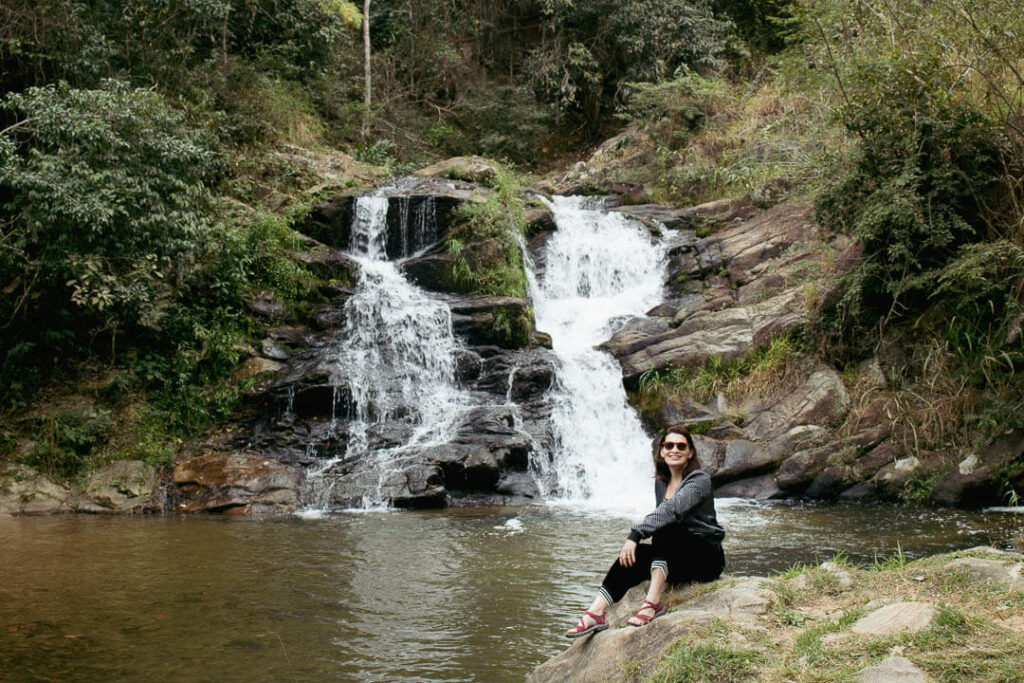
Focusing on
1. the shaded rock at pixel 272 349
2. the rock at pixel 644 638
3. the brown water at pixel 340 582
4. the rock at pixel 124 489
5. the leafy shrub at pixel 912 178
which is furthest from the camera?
the shaded rock at pixel 272 349

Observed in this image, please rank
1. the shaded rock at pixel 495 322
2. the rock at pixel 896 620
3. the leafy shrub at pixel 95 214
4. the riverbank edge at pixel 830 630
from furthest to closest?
the shaded rock at pixel 495 322 → the leafy shrub at pixel 95 214 → the rock at pixel 896 620 → the riverbank edge at pixel 830 630

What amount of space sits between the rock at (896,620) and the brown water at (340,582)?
1976 mm

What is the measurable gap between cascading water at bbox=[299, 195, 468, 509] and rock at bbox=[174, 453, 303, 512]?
391 millimetres

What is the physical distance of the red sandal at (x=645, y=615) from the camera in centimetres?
390

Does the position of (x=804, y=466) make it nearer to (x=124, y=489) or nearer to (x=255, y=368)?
(x=255, y=368)

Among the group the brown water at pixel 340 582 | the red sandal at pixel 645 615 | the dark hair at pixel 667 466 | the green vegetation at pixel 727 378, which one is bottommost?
the brown water at pixel 340 582

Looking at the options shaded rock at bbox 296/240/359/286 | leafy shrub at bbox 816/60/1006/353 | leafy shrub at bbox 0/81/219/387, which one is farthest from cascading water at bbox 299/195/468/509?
leafy shrub at bbox 816/60/1006/353

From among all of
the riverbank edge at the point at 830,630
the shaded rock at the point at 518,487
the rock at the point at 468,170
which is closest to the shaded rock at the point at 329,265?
the rock at the point at 468,170

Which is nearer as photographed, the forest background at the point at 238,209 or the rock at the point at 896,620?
the rock at the point at 896,620

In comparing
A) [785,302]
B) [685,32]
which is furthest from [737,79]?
[785,302]

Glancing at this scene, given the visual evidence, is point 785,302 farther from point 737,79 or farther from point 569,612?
point 737,79

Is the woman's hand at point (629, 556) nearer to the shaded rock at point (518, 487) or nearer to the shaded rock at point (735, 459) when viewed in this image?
the shaded rock at point (518, 487)

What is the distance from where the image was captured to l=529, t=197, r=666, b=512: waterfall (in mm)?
11367

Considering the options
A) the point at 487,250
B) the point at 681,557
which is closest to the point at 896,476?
the point at 681,557
